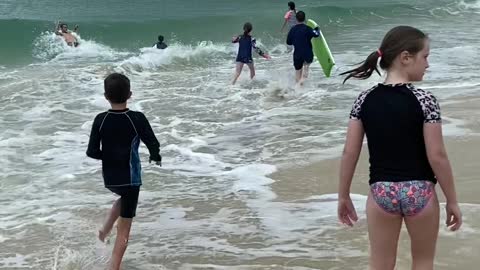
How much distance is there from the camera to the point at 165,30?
26.0 metres

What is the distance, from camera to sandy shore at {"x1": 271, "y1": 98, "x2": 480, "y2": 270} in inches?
185

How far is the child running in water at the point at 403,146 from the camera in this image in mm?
3025

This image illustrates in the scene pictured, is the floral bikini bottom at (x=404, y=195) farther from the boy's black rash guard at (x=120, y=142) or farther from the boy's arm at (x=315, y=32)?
the boy's arm at (x=315, y=32)

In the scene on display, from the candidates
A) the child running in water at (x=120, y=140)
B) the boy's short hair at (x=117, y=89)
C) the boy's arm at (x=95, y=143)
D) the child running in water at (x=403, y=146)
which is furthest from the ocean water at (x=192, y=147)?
the child running in water at (x=403, y=146)

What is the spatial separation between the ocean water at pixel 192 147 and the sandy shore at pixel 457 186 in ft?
0.23

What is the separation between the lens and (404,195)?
3.11 m

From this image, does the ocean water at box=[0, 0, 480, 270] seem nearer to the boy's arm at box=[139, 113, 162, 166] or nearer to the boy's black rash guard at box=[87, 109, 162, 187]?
the boy's black rash guard at box=[87, 109, 162, 187]

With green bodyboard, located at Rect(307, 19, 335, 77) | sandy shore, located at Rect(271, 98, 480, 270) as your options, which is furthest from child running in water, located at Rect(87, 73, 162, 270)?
green bodyboard, located at Rect(307, 19, 335, 77)

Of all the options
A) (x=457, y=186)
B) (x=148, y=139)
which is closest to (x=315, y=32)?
(x=457, y=186)

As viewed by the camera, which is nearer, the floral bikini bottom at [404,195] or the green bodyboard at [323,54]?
the floral bikini bottom at [404,195]

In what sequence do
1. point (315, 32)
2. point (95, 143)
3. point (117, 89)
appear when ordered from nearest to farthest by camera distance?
point (117, 89) < point (95, 143) < point (315, 32)

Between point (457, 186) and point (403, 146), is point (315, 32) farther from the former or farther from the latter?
point (403, 146)

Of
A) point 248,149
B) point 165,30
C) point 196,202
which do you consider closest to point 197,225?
point 196,202

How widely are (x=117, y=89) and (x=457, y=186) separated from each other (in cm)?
356
